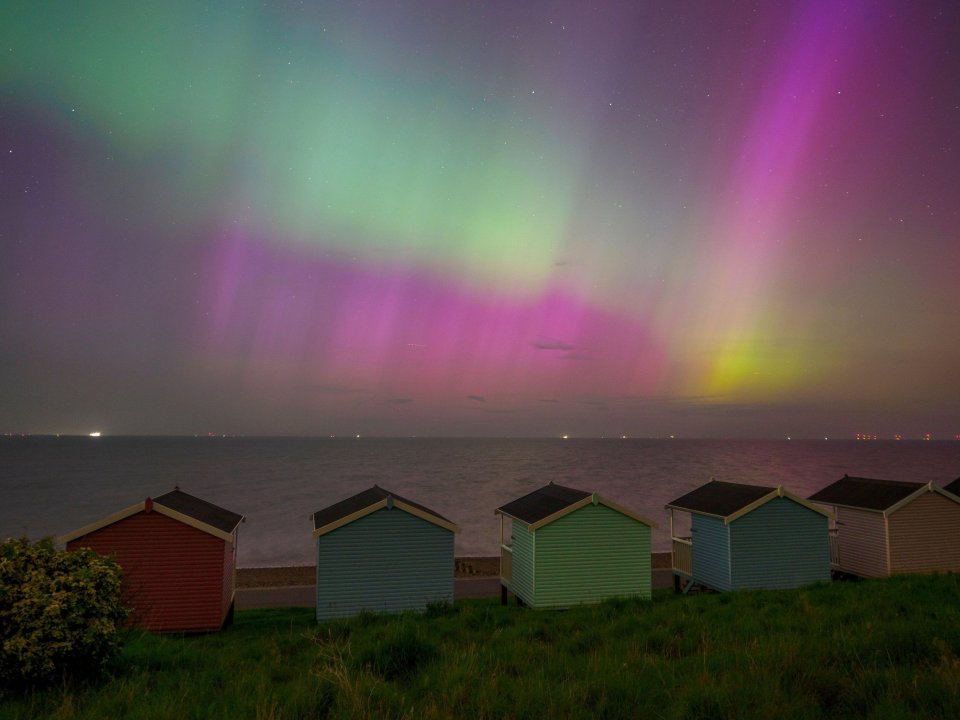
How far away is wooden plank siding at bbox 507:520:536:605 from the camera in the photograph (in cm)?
2139

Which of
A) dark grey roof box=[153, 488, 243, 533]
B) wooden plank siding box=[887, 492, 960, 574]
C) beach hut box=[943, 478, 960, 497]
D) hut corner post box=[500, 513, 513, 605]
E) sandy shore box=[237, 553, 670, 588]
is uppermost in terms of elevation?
beach hut box=[943, 478, 960, 497]

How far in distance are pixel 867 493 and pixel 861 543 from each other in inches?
80.3

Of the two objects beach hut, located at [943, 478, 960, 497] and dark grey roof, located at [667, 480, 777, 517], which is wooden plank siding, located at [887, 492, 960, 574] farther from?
dark grey roof, located at [667, 480, 777, 517]

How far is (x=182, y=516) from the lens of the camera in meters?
19.0

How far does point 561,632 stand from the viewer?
455 inches

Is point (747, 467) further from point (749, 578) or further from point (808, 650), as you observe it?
point (808, 650)

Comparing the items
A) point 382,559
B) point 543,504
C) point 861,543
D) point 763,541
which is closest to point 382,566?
point 382,559

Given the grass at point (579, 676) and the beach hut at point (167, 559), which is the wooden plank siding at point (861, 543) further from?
the beach hut at point (167, 559)

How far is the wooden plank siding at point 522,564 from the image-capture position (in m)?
21.4

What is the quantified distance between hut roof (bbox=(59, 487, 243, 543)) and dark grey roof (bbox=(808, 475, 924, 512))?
75.0ft

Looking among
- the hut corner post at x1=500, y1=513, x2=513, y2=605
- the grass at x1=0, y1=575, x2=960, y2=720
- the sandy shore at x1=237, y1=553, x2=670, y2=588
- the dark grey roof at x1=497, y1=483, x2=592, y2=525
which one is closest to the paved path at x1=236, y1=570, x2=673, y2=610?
the sandy shore at x1=237, y1=553, x2=670, y2=588

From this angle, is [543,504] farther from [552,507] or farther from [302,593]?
[302,593]

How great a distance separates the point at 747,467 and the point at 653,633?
14909 cm

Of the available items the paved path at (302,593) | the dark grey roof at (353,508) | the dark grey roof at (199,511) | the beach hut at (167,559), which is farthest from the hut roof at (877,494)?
the beach hut at (167,559)
